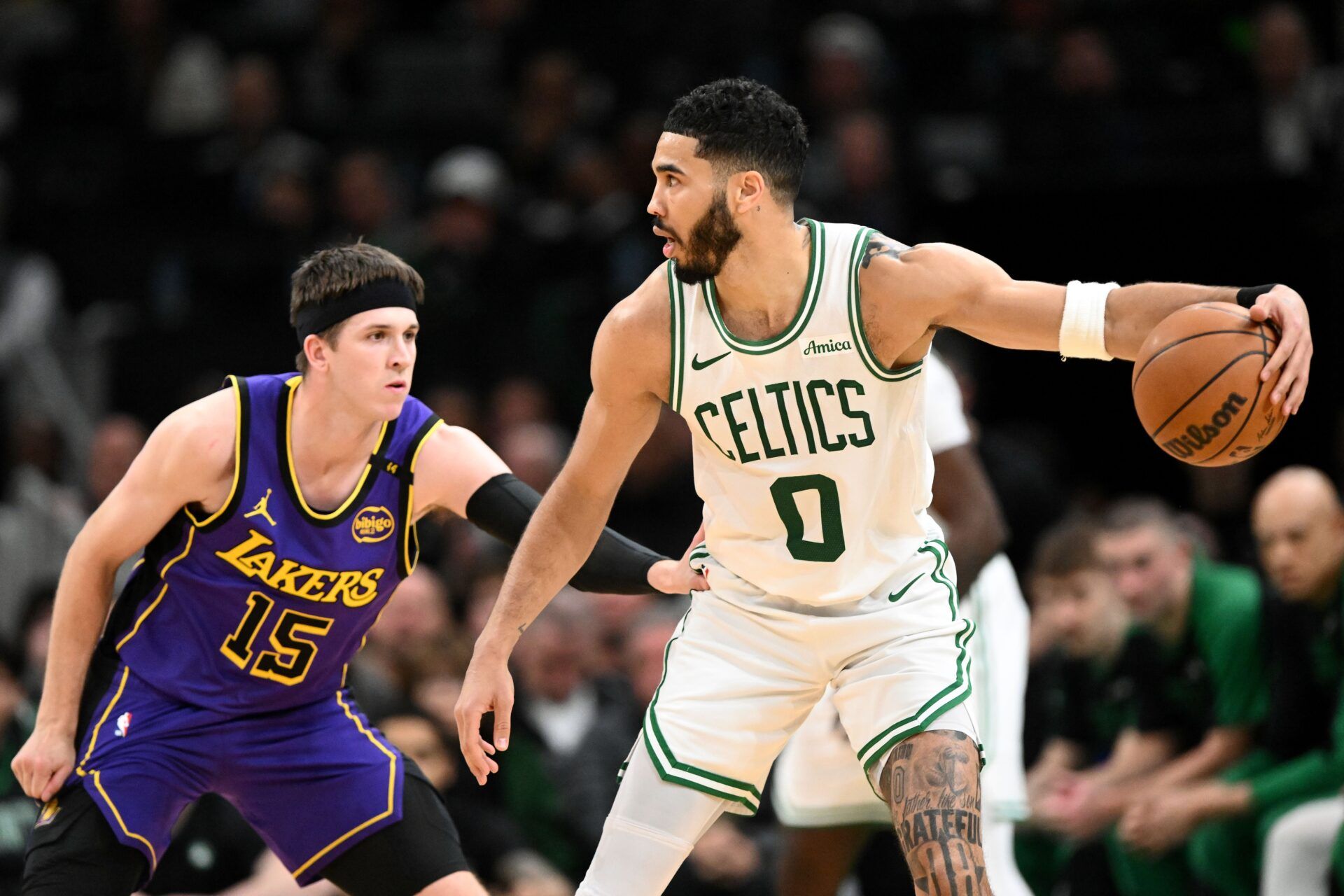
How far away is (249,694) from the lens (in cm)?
496

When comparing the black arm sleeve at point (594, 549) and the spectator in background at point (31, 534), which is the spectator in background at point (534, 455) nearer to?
the spectator in background at point (31, 534)

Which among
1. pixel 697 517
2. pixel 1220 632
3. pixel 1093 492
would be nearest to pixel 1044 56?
pixel 1093 492

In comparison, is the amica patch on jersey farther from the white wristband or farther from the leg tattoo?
the leg tattoo

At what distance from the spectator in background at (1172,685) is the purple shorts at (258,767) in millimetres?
3814

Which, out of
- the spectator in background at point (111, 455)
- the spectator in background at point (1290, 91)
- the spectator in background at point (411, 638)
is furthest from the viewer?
the spectator in background at point (1290, 91)

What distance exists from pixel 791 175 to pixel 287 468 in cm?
161

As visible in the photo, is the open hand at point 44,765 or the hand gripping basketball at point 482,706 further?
the open hand at point 44,765

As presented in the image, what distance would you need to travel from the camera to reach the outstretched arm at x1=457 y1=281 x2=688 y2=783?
457cm

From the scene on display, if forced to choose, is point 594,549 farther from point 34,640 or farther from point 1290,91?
point 1290,91

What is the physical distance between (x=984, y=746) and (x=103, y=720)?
276 centimetres

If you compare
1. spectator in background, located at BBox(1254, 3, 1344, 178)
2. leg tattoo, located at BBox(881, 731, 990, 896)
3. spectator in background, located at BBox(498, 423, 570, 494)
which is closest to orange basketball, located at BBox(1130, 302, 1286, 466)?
leg tattoo, located at BBox(881, 731, 990, 896)

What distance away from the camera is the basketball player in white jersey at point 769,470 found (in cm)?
445

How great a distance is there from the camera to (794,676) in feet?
15.0

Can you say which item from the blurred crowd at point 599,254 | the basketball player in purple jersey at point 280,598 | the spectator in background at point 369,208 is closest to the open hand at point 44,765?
the basketball player in purple jersey at point 280,598
